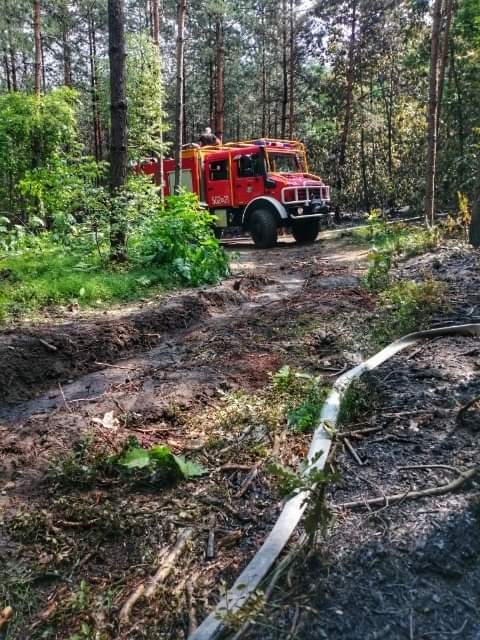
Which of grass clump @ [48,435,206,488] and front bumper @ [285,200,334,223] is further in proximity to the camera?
front bumper @ [285,200,334,223]

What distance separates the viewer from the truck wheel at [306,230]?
14523 millimetres

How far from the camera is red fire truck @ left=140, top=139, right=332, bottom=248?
13.5 meters

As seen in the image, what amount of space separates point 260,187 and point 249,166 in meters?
0.66

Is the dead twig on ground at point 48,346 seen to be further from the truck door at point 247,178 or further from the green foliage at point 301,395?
the truck door at point 247,178

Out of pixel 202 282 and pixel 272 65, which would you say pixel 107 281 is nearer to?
pixel 202 282

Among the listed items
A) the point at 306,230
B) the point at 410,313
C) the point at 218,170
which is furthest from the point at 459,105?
the point at 410,313

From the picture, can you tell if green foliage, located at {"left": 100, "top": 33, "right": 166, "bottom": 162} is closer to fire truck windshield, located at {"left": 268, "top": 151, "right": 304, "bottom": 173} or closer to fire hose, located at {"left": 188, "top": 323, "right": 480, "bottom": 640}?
fire truck windshield, located at {"left": 268, "top": 151, "right": 304, "bottom": 173}

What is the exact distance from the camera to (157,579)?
215 centimetres

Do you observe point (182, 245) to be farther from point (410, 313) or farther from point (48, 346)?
point (410, 313)

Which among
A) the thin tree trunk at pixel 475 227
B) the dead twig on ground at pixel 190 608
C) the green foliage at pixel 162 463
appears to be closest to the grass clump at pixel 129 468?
the green foliage at pixel 162 463

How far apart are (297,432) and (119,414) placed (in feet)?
4.28

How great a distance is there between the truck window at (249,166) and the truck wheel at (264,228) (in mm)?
999

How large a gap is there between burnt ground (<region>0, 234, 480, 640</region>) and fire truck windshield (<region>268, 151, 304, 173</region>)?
9243mm

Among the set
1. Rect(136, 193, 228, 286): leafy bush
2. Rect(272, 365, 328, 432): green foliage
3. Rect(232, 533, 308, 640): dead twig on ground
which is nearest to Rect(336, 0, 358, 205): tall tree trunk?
Rect(136, 193, 228, 286): leafy bush
